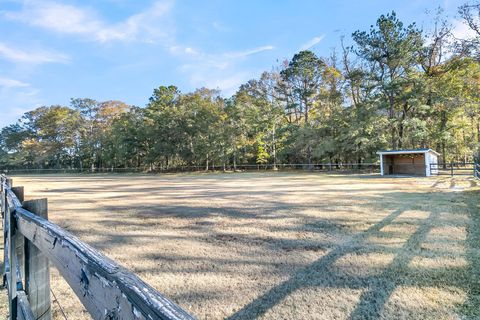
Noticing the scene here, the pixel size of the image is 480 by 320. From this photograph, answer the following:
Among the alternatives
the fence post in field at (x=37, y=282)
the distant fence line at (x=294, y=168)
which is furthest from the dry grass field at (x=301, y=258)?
the distant fence line at (x=294, y=168)

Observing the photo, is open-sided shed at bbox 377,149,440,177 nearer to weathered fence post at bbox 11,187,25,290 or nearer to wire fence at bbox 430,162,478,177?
wire fence at bbox 430,162,478,177

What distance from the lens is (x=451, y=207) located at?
6.93m

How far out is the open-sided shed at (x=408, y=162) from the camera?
1865 cm

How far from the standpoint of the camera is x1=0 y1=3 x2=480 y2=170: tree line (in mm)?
21828

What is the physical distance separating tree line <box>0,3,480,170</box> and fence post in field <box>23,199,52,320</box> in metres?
16.0

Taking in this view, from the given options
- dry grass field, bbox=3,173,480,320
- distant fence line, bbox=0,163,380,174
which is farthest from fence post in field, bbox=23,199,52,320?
distant fence line, bbox=0,163,380,174

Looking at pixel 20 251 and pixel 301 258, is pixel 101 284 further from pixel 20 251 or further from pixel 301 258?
pixel 301 258

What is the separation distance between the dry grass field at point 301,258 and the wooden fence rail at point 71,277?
4.74ft

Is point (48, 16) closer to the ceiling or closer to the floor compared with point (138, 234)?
closer to the ceiling

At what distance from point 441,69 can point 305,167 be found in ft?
50.5

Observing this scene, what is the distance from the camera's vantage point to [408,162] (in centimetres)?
2066

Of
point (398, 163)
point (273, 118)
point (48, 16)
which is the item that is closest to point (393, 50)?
point (398, 163)

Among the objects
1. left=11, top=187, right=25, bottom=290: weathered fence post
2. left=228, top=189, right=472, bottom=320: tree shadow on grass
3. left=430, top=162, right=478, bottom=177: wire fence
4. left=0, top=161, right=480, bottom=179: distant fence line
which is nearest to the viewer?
left=11, top=187, right=25, bottom=290: weathered fence post

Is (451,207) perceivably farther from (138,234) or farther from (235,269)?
(138,234)
